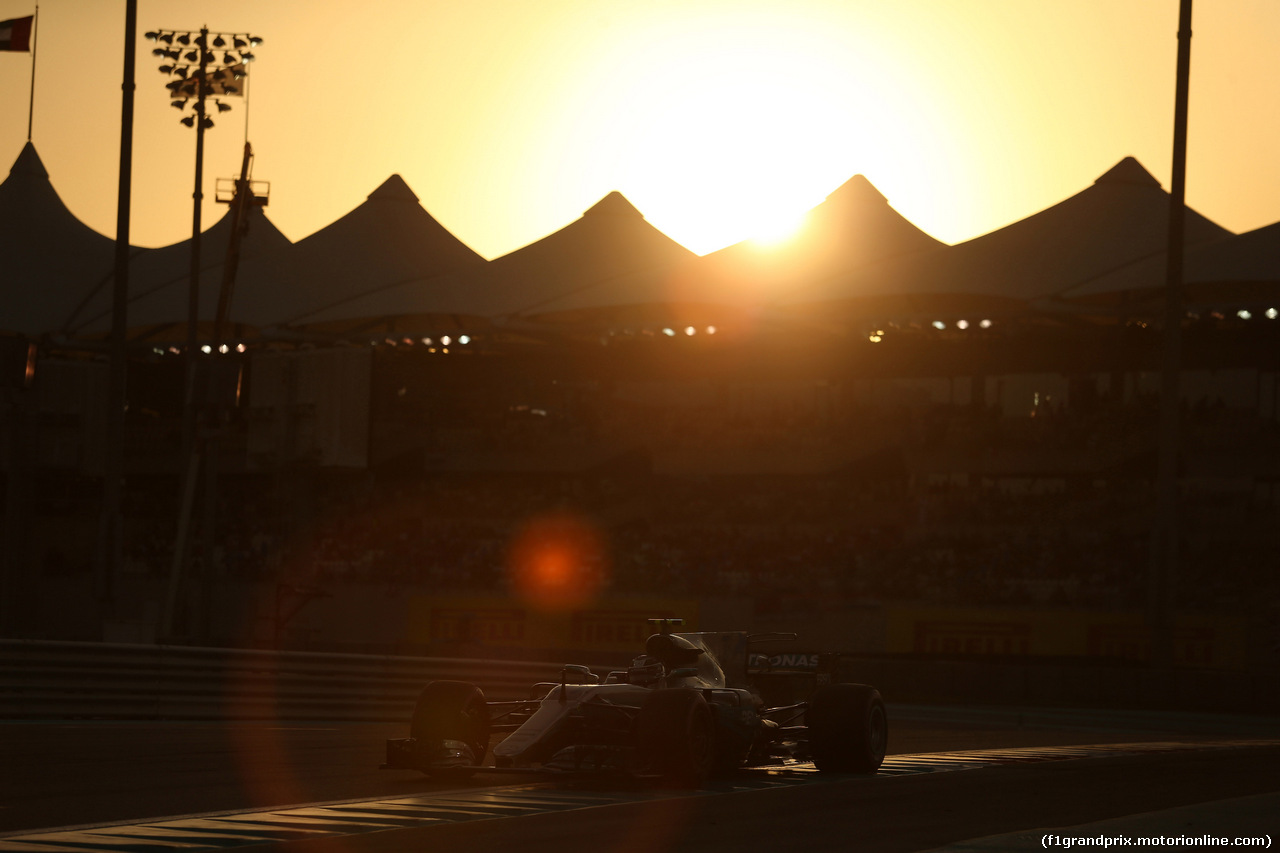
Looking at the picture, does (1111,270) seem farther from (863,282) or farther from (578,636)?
(578,636)

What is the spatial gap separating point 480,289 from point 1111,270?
1558 centimetres

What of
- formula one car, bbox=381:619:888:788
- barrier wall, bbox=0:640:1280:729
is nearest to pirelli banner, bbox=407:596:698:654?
barrier wall, bbox=0:640:1280:729

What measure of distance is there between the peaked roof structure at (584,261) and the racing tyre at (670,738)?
2942cm

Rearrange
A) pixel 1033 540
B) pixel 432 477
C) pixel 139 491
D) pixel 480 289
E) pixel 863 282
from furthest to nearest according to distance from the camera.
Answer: pixel 139 491 → pixel 432 477 → pixel 480 289 → pixel 863 282 → pixel 1033 540

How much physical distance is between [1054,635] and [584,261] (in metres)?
17.0

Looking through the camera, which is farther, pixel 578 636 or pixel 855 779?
pixel 578 636

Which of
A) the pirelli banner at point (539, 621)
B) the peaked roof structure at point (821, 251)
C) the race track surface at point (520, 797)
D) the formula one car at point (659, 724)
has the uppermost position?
the peaked roof structure at point (821, 251)

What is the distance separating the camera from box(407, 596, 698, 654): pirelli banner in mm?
34031

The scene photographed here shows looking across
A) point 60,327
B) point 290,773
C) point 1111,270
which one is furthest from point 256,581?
point 290,773

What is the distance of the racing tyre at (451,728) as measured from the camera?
11.2 m

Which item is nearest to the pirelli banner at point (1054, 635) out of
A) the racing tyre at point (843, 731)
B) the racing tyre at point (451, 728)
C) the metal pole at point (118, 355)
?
the metal pole at point (118, 355)

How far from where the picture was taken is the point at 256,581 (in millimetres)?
39625

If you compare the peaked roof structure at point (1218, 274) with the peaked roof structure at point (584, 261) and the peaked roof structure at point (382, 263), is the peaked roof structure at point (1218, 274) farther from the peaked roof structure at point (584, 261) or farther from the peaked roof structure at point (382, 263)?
the peaked roof structure at point (382, 263)

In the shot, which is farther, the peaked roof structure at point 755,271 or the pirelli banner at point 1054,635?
the peaked roof structure at point 755,271
